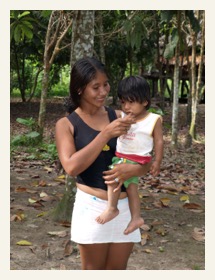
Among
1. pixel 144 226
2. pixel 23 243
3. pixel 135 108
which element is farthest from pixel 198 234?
pixel 135 108

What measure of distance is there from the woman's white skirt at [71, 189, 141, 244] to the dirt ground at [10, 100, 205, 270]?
4.34ft

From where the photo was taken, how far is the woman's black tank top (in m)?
2.34

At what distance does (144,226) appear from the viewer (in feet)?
14.6

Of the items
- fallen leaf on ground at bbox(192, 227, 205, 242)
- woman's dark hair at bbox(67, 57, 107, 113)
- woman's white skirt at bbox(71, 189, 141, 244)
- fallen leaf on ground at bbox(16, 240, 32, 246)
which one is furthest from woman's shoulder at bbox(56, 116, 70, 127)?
fallen leaf on ground at bbox(192, 227, 205, 242)

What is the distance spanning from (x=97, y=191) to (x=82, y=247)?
1.02 feet

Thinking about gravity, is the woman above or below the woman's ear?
below

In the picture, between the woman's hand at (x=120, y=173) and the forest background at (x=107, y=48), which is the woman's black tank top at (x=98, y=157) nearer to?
the woman's hand at (x=120, y=173)

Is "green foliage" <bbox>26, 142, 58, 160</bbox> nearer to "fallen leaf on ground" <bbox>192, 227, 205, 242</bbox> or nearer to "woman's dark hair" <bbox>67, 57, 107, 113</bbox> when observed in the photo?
"fallen leaf on ground" <bbox>192, 227, 205, 242</bbox>

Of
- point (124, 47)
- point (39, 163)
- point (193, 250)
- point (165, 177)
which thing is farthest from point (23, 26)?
point (124, 47)

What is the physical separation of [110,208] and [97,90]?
60cm

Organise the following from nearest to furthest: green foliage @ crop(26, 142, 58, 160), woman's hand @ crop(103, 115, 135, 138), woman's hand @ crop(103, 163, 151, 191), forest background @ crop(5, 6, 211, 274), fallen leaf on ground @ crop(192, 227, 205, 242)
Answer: woman's hand @ crop(103, 115, 135, 138) → woman's hand @ crop(103, 163, 151, 191) → fallen leaf on ground @ crop(192, 227, 205, 242) → forest background @ crop(5, 6, 211, 274) → green foliage @ crop(26, 142, 58, 160)

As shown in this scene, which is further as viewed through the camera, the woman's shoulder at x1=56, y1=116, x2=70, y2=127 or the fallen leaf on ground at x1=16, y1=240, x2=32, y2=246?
the fallen leaf on ground at x1=16, y1=240, x2=32, y2=246

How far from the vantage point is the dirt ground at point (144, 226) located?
12.3 feet

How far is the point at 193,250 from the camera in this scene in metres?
4.01
